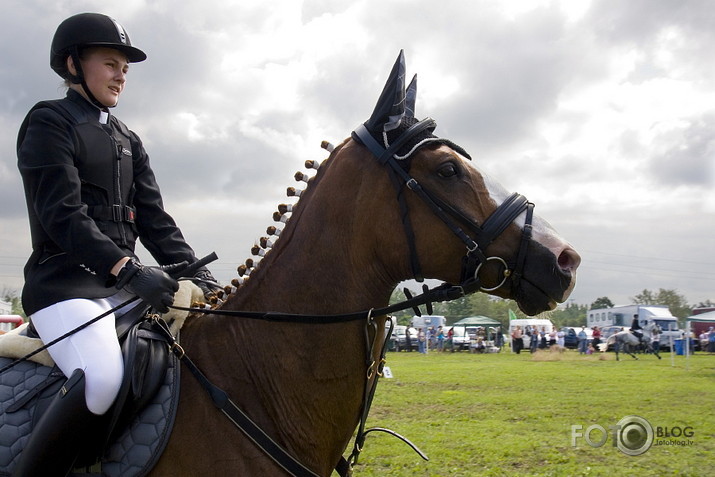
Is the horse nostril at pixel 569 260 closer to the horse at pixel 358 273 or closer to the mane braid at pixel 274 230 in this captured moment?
the horse at pixel 358 273

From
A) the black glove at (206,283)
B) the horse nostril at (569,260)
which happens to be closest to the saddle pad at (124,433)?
the black glove at (206,283)

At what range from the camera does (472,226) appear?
10.1 ft

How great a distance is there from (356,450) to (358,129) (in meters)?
1.96

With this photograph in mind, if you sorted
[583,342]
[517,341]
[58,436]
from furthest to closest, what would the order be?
1. [517,341]
2. [583,342]
3. [58,436]

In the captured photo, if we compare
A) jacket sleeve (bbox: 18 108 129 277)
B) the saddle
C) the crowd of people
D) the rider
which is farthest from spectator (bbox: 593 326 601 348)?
jacket sleeve (bbox: 18 108 129 277)

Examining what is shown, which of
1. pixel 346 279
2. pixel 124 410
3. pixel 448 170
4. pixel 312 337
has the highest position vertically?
pixel 448 170

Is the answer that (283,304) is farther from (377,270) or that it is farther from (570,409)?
(570,409)

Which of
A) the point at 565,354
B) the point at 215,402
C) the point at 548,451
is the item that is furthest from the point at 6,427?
the point at 565,354

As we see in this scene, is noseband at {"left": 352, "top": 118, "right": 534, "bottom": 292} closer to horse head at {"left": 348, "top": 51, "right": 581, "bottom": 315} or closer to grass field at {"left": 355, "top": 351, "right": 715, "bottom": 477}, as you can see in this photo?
horse head at {"left": 348, "top": 51, "right": 581, "bottom": 315}

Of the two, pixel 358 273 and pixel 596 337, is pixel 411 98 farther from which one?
pixel 596 337

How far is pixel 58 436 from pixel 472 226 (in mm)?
2331

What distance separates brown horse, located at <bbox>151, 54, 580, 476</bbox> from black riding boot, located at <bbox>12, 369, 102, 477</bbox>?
48 centimetres

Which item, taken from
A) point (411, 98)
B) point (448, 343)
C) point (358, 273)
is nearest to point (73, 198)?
point (358, 273)

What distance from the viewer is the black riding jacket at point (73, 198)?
2938 mm
